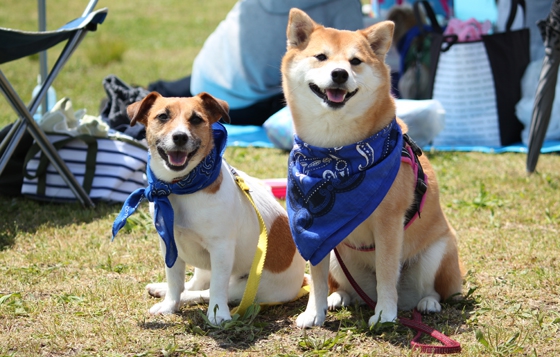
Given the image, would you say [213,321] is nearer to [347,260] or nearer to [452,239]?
[347,260]

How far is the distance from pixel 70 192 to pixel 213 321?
2.21 meters

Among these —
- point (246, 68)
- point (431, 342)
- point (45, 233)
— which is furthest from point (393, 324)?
point (246, 68)

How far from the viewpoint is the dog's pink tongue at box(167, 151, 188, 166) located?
8.44ft

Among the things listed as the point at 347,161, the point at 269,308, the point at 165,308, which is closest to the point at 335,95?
the point at 347,161

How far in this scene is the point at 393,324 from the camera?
264 cm

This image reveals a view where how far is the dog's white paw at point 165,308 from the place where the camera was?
279 cm

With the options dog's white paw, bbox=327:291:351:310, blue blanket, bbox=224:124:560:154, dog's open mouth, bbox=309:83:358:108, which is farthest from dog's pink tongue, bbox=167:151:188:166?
blue blanket, bbox=224:124:560:154

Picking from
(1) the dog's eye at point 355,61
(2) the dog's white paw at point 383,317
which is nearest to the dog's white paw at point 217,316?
(2) the dog's white paw at point 383,317

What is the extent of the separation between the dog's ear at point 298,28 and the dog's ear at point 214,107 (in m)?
0.39

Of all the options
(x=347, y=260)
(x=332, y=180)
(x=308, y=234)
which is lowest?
(x=347, y=260)

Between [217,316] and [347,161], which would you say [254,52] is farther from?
[217,316]

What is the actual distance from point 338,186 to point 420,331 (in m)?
0.66

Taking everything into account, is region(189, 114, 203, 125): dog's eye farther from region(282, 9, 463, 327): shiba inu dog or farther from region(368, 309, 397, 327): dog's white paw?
region(368, 309, 397, 327): dog's white paw

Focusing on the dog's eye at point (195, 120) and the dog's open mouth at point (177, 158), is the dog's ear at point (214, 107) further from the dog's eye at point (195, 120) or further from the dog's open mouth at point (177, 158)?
the dog's open mouth at point (177, 158)
